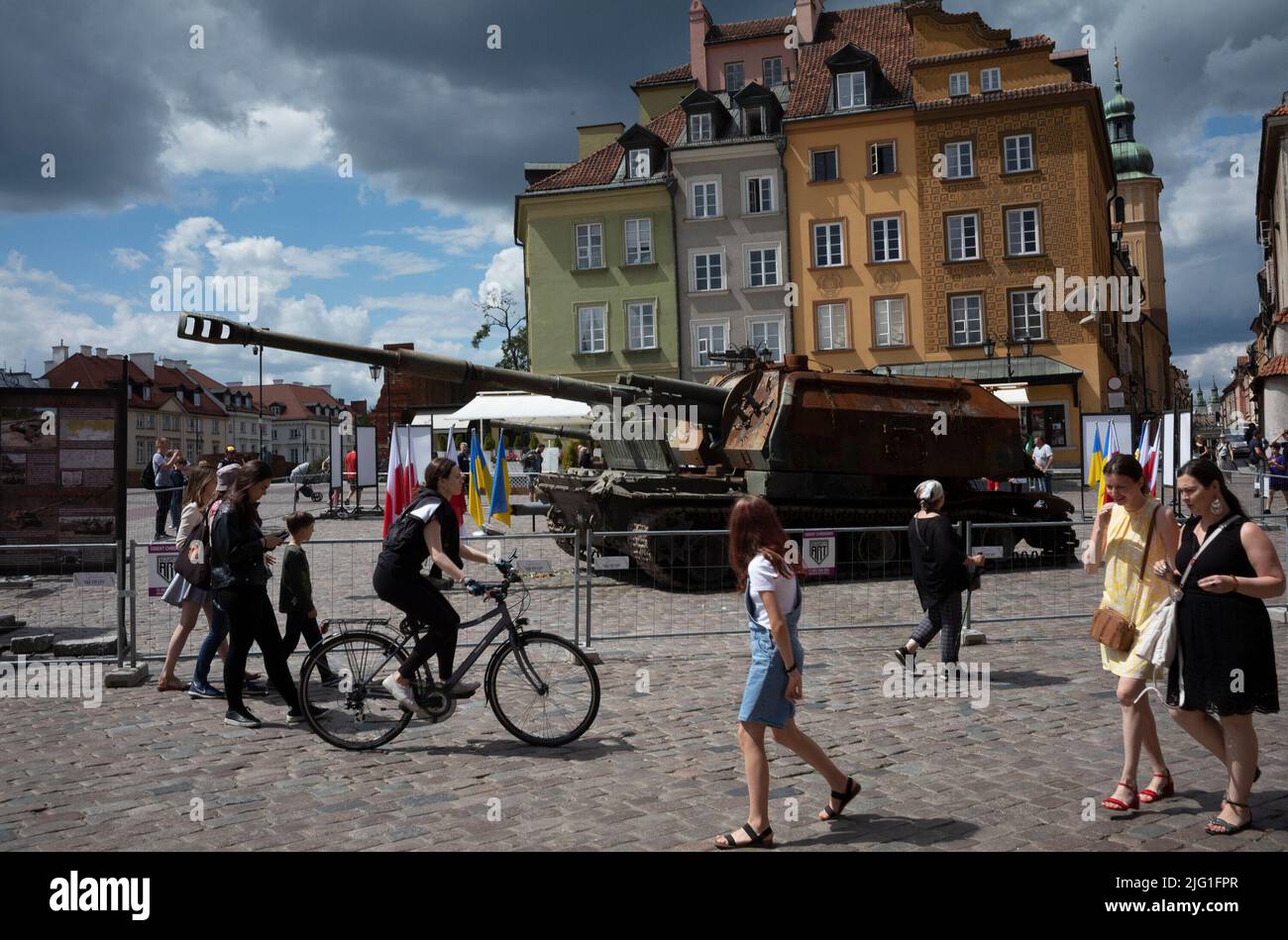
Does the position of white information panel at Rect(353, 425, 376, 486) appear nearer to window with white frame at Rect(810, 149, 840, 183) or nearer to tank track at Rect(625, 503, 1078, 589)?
tank track at Rect(625, 503, 1078, 589)

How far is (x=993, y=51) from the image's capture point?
37.5 m

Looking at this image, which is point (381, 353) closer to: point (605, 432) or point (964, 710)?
point (605, 432)

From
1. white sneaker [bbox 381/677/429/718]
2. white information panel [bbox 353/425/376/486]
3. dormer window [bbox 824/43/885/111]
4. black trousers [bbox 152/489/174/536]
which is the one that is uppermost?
dormer window [bbox 824/43/885/111]

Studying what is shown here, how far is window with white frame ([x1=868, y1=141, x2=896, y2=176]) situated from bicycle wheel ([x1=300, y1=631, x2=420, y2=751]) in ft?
A: 116

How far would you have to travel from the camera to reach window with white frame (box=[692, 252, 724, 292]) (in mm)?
41125

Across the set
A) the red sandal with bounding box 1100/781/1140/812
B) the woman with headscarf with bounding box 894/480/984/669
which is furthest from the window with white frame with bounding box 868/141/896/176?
the red sandal with bounding box 1100/781/1140/812

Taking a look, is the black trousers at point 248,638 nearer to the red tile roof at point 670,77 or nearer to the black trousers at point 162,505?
the black trousers at point 162,505

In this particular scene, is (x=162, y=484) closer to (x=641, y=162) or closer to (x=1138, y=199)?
(x=641, y=162)

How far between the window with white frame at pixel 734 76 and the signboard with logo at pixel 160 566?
128 feet

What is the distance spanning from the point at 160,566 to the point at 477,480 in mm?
8634

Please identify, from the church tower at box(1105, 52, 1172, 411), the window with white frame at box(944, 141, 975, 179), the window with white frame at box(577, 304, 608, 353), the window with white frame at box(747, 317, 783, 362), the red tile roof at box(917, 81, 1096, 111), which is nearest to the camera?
the red tile roof at box(917, 81, 1096, 111)

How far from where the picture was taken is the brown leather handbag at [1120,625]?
18.0 feet

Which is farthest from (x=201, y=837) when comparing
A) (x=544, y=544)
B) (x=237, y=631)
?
(x=544, y=544)

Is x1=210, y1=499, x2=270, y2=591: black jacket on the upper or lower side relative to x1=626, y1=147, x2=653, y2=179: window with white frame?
lower
